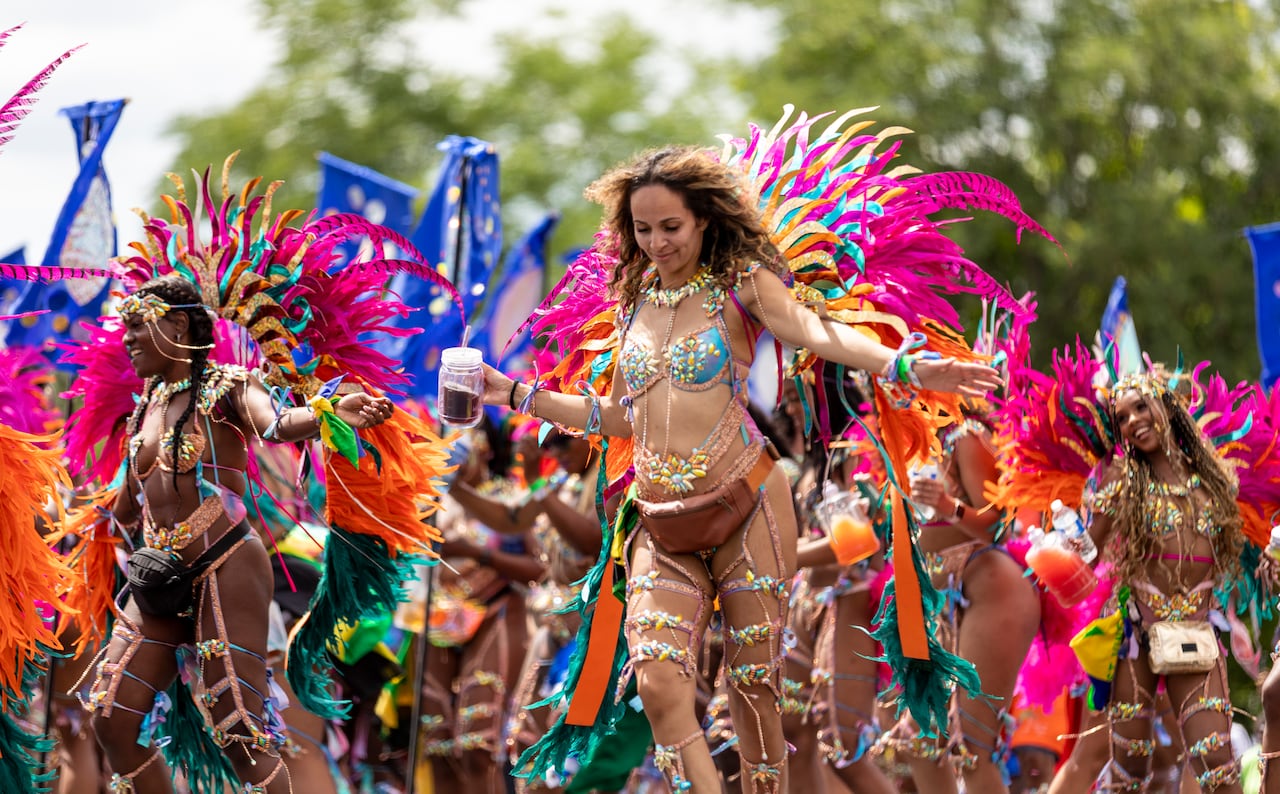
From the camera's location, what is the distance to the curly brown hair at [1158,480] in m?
7.33

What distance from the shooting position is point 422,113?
29.8m

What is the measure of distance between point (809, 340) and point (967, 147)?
15.8 meters

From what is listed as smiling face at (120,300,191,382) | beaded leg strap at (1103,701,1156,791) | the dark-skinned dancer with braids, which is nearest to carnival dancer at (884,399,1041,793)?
beaded leg strap at (1103,701,1156,791)

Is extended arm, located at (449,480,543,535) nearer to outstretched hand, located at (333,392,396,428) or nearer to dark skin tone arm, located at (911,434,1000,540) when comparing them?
dark skin tone arm, located at (911,434,1000,540)

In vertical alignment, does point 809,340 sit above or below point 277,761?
above

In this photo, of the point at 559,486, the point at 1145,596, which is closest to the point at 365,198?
the point at 559,486

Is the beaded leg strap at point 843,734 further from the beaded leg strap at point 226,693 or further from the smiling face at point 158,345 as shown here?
the smiling face at point 158,345

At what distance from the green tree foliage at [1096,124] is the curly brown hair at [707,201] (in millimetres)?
13816

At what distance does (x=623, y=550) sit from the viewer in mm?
5941

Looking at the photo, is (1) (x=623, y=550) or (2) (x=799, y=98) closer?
(1) (x=623, y=550)

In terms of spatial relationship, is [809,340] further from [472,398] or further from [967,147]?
[967,147]

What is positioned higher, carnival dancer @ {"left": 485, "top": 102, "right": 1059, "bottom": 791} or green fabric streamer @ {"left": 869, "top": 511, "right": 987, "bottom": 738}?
carnival dancer @ {"left": 485, "top": 102, "right": 1059, "bottom": 791}

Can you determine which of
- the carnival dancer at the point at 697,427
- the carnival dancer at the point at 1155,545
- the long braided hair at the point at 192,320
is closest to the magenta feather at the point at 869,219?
the carnival dancer at the point at 697,427

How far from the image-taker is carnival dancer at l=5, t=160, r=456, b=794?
21.0ft
